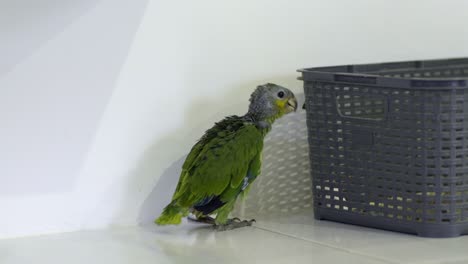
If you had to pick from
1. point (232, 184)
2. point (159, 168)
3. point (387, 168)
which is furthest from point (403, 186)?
point (159, 168)

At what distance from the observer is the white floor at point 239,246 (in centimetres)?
160

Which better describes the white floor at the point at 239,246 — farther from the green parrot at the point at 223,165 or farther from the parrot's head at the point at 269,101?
the parrot's head at the point at 269,101

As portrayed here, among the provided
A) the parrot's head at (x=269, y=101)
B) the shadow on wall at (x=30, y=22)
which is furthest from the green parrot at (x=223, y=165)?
the shadow on wall at (x=30, y=22)

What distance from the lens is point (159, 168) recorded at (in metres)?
1.91

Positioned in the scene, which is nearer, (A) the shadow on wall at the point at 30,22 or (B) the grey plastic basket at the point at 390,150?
(A) the shadow on wall at the point at 30,22

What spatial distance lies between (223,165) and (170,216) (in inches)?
6.2

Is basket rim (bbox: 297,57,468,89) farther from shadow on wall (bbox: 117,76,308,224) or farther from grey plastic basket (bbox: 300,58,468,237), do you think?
shadow on wall (bbox: 117,76,308,224)

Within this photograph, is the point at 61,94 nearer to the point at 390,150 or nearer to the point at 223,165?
the point at 223,165

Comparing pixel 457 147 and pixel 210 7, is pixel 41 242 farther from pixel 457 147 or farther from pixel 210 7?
pixel 457 147

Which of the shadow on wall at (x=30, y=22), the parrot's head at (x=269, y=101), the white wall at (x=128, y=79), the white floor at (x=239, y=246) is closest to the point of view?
the shadow on wall at (x=30, y=22)

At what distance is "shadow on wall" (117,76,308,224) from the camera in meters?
1.88

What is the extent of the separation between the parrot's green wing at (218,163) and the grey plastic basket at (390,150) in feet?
0.57

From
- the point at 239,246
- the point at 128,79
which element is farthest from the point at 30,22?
the point at 239,246

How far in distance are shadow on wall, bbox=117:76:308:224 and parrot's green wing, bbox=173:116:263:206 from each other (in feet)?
0.42
